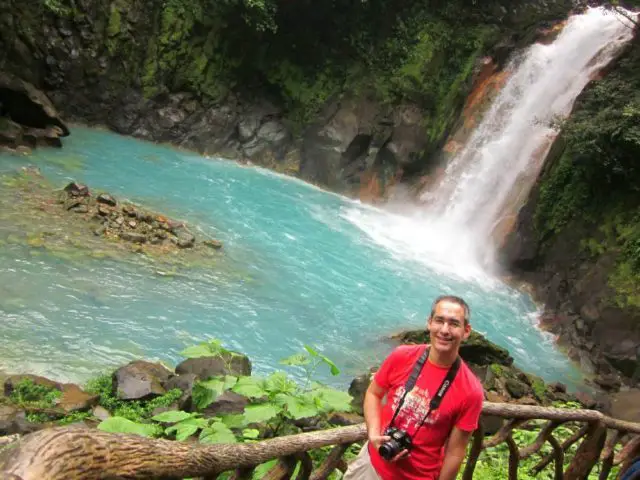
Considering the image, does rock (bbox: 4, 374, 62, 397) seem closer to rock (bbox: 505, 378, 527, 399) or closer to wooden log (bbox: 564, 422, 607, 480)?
wooden log (bbox: 564, 422, 607, 480)

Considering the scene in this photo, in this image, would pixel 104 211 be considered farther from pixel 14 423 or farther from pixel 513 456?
pixel 513 456

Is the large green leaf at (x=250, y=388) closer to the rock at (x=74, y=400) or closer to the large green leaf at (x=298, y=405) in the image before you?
the large green leaf at (x=298, y=405)

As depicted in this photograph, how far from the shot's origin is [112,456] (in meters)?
1.39

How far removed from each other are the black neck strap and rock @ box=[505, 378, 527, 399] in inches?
274

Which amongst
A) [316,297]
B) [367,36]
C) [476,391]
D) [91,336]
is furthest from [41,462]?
[367,36]

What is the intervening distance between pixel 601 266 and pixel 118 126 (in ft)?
56.9

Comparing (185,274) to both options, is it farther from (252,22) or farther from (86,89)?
(252,22)

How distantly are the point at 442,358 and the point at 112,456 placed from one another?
1.61 meters

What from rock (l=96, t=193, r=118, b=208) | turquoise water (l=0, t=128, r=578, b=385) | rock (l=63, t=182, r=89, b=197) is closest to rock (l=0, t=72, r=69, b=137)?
turquoise water (l=0, t=128, r=578, b=385)

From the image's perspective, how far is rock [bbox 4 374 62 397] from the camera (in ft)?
18.1

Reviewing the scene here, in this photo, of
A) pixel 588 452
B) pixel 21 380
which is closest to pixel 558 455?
pixel 588 452

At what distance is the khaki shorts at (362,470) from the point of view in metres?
2.60

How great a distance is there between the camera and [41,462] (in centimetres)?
118

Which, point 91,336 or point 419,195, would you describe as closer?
point 91,336
